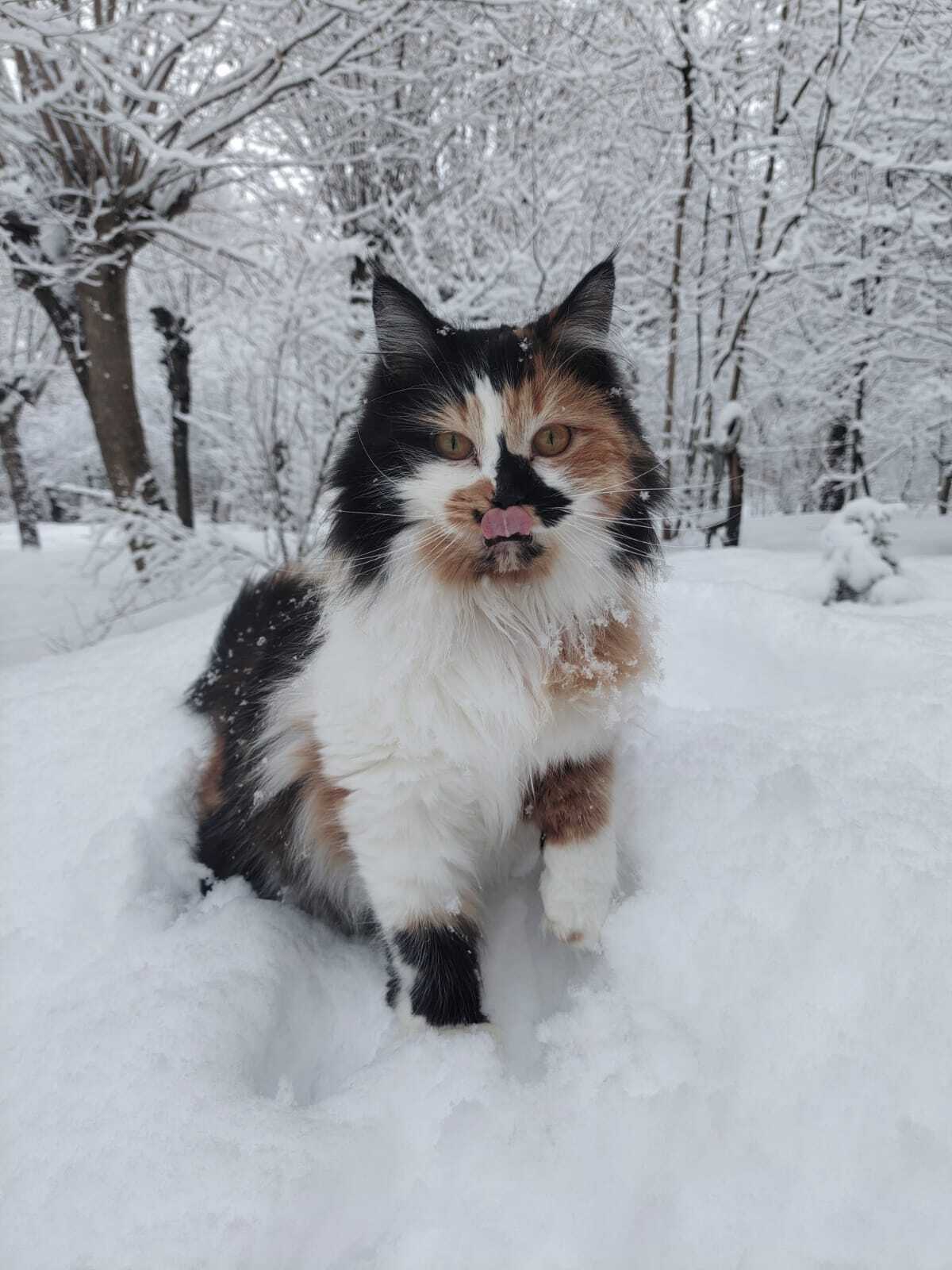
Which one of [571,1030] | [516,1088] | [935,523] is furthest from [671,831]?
[935,523]

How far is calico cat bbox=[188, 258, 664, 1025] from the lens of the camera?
131 centimetres

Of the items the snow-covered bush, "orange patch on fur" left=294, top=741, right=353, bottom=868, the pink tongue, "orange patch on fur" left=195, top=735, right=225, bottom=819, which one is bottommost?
"orange patch on fur" left=195, top=735, right=225, bottom=819

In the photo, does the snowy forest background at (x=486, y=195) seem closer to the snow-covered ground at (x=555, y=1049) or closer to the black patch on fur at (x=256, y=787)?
the black patch on fur at (x=256, y=787)

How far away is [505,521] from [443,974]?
0.87m

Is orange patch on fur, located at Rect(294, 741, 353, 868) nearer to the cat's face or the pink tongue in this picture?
the cat's face

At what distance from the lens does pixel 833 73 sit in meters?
4.41

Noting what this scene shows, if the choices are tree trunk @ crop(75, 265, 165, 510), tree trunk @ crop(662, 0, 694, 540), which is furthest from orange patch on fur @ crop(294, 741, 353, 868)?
tree trunk @ crop(75, 265, 165, 510)

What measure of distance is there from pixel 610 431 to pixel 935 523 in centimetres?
766

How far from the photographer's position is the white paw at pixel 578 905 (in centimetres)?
134

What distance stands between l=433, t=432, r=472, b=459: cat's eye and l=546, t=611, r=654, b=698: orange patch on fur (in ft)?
1.32

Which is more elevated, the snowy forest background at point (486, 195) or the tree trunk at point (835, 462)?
the snowy forest background at point (486, 195)

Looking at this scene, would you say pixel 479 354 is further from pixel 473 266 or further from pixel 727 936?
pixel 473 266

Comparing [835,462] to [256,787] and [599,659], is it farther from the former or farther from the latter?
[256,787]

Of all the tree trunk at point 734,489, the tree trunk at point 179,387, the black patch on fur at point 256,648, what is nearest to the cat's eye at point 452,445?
the black patch on fur at point 256,648
